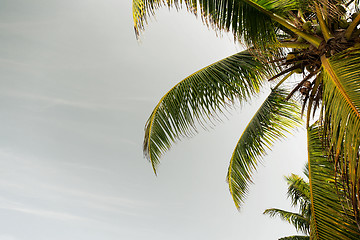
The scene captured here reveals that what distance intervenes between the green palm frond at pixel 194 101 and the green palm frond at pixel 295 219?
227 inches

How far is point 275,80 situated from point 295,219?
6310 millimetres

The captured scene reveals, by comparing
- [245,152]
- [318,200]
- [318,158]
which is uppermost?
[245,152]

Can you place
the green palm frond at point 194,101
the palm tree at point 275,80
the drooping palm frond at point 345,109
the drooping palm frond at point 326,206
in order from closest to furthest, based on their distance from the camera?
the drooping palm frond at point 345,109 < the palm tree at point 275,80 < the drooping palm frond at point 326,206 < the green palm frond at point 194,101

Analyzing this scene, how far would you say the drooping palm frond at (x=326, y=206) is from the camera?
308 cm

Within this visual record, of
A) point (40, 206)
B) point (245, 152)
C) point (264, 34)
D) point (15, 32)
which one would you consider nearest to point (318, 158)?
point (245, 152)

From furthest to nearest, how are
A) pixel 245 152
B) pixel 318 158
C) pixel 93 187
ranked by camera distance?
pixel 93 187, pixel 245 152, pixel 318 158

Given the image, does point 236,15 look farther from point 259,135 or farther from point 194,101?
point 259,135

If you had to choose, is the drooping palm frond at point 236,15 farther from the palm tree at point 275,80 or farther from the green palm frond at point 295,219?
the green palm frond at point 295,219

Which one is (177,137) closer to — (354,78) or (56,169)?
(354,78)

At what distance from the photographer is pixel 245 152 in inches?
196

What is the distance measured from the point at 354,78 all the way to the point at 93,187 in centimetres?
2104

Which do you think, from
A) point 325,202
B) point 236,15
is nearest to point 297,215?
point 325,202

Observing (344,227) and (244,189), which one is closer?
(344,227)

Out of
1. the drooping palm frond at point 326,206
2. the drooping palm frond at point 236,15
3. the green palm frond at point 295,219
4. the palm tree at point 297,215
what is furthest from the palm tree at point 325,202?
the green palm frond at point 295,219
